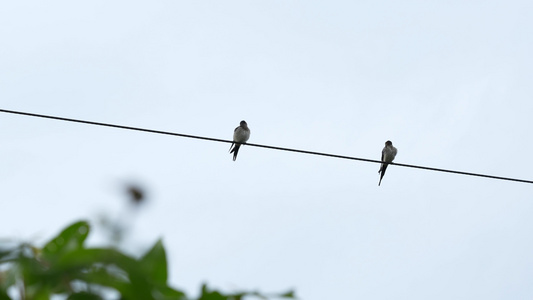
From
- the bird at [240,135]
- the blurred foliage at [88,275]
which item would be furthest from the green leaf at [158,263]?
the bird at [240,135]

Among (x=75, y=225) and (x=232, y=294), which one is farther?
(x=75, y=225)

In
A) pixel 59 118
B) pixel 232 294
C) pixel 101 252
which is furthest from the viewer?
pixel 59 118

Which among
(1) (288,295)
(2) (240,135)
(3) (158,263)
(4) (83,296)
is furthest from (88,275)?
(2) (240,135)

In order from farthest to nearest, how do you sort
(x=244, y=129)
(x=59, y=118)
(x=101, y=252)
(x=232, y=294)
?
(x=244, y=129) → (x=59, y=118) → (x=232, y=294) → (x=101, y=252)

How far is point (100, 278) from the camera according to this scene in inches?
40.1

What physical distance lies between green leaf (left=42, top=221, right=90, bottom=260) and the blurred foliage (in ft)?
0.12

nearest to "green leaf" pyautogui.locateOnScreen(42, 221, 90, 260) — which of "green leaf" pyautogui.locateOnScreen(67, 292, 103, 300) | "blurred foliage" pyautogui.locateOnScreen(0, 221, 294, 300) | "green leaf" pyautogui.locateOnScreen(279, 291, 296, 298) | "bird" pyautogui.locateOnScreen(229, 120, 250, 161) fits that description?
"blurred foliage" pyautogui.locateOnScreen(0, 221, 294, 300)

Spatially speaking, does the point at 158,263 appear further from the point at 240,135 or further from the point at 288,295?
the point at 240,135

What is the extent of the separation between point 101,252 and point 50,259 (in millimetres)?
231

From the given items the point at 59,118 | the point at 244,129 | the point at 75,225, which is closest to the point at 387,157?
the point at 244,129

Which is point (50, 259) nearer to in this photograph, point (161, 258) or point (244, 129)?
point (161, 258)

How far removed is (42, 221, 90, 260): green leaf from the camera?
1.22 metres

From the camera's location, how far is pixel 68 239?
4.17ft

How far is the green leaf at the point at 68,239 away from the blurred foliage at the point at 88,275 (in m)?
0.04
